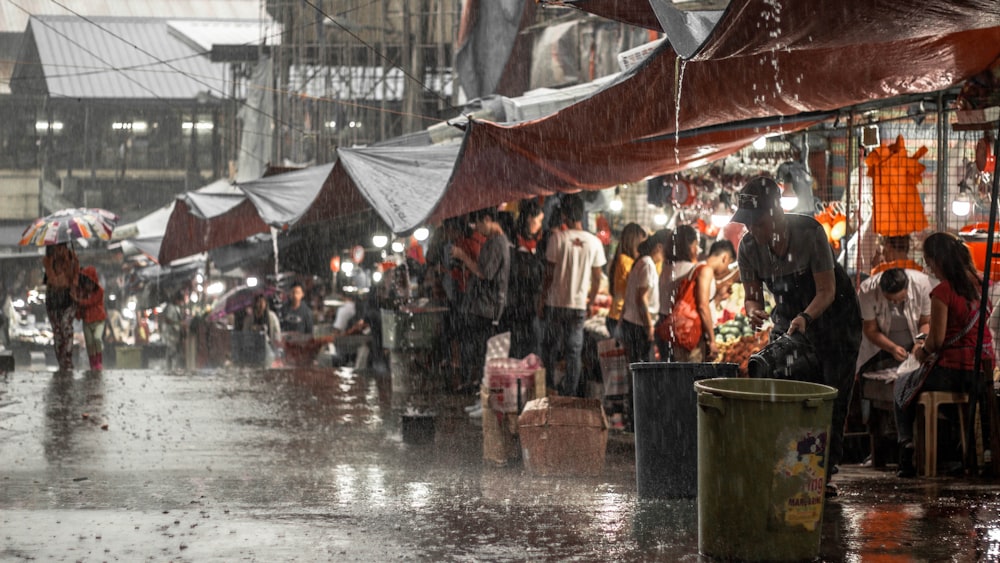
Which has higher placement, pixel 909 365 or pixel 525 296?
pixel 525 296

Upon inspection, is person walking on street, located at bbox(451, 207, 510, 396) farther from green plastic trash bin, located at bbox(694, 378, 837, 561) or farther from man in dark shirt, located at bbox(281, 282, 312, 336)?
man in dark shirt, located at bbox(281, 282, 312, 336)

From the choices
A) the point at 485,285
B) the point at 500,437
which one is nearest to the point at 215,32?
the point at 485,285

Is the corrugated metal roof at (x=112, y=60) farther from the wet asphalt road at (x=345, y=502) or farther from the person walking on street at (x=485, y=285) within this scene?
the wet asphalt road at (x=345, y=502)

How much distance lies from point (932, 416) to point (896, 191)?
2.68m

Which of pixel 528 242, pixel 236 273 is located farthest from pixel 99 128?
pixel 528 242

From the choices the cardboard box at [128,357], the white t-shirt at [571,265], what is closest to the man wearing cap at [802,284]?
the white t-shirt at [571,265]

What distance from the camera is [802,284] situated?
6551 mm

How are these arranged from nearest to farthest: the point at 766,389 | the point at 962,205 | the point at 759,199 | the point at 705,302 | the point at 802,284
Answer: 1. the point at 766,389
2. the point at 759,199
3. the point at 802,284
4. the point at 705,302
5. the point at 962,205

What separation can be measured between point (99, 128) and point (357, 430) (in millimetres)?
39765

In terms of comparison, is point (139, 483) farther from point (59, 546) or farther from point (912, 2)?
point (912, 2)

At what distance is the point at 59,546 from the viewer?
18.3 feet

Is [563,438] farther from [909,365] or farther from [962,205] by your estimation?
[962,205]

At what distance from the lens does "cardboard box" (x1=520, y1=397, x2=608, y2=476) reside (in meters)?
7.62

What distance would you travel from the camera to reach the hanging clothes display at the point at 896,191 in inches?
376
